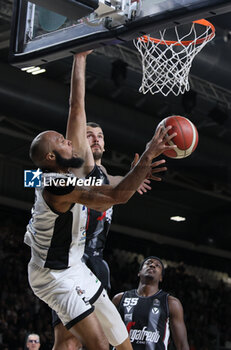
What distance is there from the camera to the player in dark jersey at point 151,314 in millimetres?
5648

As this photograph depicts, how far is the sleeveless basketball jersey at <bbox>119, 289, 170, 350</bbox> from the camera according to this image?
18.6 ft

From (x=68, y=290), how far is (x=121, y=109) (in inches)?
266

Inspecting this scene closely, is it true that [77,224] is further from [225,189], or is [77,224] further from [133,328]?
[225,189]

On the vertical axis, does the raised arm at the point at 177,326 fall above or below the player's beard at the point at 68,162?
below

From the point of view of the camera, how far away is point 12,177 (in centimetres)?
1506

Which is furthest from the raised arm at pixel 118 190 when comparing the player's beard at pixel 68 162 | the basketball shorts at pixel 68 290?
the basketball shorts at pixel 68 290

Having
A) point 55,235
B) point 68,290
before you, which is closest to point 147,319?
point 68,290

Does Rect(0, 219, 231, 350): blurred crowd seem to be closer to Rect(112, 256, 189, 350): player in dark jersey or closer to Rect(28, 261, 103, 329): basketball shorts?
Rect(112, 256, 189, 350): player in dark jersey

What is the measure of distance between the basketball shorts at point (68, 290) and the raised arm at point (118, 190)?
17.1 inches

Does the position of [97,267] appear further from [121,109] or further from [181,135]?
[121,109]

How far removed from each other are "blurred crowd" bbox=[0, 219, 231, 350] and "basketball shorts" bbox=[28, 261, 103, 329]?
22.3 feet

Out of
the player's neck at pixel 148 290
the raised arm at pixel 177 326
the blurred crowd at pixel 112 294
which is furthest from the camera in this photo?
the blurred crowd at pixel 112 294

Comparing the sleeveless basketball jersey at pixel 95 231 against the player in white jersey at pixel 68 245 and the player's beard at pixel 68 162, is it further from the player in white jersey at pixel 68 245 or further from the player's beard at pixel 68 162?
the player in white jersey at pixel 68 245

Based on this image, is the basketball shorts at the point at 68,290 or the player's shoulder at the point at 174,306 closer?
the basketball shorts at the point at 68,290
